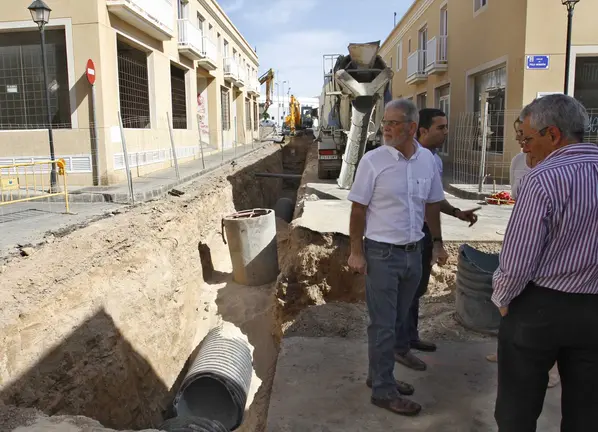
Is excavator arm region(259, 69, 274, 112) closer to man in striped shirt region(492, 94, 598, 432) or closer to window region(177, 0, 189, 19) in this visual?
window region(177, 0, 189, 19)

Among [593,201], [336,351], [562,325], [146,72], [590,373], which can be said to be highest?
[146,72]

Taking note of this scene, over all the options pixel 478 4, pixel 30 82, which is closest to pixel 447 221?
pixel 478 4

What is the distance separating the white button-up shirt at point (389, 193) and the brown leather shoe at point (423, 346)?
1233mm

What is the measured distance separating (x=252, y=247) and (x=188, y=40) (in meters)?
11.6

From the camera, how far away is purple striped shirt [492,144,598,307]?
192 cm

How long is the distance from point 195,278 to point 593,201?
306 inches

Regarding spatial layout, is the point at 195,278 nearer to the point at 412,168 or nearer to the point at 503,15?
the point at 412,168

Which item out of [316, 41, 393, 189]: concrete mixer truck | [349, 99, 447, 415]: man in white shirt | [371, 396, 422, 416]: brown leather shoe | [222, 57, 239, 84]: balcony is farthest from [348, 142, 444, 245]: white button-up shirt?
[222, 57, 239, 84]: balcony

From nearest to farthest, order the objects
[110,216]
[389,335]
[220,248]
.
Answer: [389,335] → [110,216] → [220,248]

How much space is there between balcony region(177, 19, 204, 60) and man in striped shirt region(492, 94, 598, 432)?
17185 mm

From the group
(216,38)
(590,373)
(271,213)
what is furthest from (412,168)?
(216,38)

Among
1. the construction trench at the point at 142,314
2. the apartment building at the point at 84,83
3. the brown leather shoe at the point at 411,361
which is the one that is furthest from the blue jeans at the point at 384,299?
the apartment building at the point at 84,83

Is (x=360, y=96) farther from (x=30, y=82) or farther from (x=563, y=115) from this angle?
(x=563, y=115)

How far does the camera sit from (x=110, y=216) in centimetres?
845
